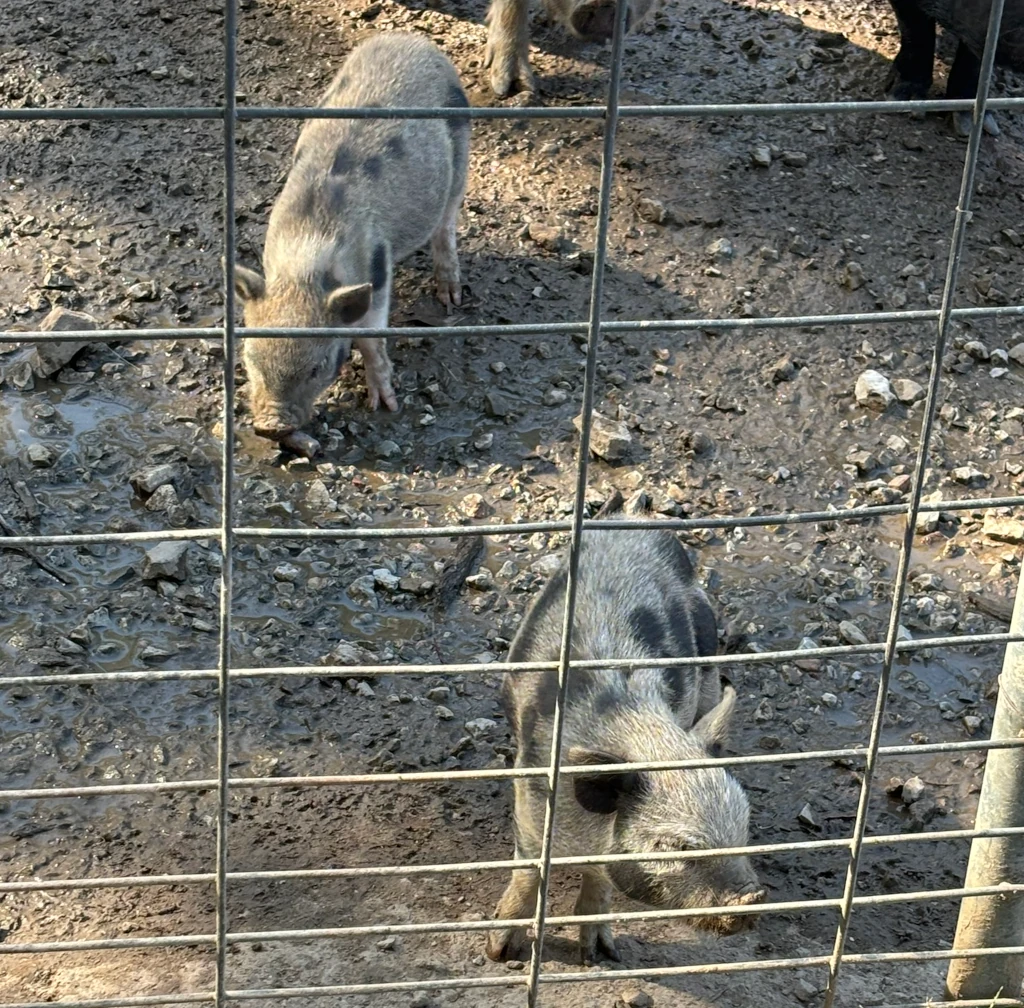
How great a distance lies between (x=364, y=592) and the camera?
4930mm

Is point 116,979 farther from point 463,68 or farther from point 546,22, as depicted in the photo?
point 546,22

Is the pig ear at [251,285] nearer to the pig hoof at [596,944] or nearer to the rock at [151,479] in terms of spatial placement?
the rock at [151,479]

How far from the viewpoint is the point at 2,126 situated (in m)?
7.02

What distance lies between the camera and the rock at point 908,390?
589 cm

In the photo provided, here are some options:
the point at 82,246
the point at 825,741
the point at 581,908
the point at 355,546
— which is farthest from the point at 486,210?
the point at 581,908

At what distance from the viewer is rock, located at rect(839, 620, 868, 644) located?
4822mm

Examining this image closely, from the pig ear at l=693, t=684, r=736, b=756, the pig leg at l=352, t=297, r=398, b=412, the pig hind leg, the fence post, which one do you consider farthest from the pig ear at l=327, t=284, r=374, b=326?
the pig hind leg

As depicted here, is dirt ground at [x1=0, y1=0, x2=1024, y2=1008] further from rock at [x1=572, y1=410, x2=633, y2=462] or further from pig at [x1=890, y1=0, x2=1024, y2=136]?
pig at [x1=890, y1=0, x2=1024, y2=136]

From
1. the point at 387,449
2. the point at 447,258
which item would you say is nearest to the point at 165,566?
the point at 387,449

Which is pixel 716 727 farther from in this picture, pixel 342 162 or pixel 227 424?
pixel 342 162

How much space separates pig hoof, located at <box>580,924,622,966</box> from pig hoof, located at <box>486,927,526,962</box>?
0.15m

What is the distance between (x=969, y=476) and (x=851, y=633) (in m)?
1.03

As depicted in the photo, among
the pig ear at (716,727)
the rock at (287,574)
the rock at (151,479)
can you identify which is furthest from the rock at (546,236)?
the pig ear at (716,727)

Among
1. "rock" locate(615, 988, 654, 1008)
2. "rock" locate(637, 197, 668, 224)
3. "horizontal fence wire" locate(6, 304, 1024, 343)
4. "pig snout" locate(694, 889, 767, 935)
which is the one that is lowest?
"rock" locate(615, 988, 654, 1008)
